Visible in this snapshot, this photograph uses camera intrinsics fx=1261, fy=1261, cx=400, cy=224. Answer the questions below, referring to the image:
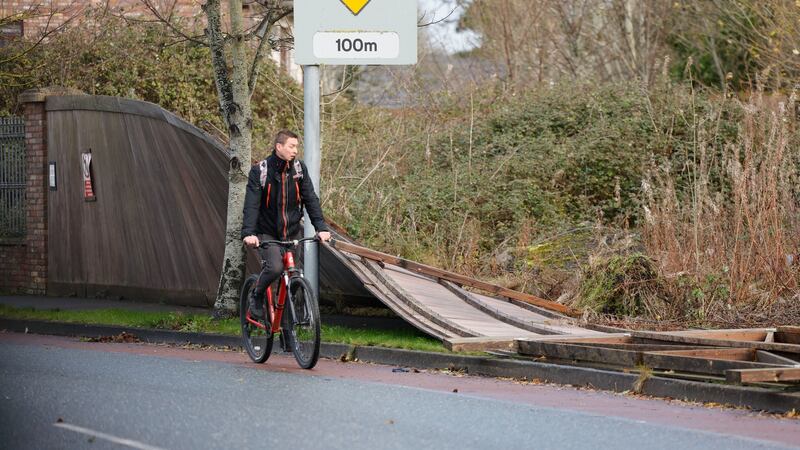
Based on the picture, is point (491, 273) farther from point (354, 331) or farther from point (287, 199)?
point (287, 199)

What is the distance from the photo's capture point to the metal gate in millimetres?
20188

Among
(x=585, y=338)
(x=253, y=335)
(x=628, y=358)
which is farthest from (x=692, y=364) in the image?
(x=253, y=335)

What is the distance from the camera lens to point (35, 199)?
19531 millimetres

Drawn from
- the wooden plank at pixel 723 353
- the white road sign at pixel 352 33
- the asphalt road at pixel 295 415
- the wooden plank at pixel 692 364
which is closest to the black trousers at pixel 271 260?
the asphalt road at pixel 295 415

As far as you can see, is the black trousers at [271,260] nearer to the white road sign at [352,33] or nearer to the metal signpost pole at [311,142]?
the metal signpost pole at [311,142]

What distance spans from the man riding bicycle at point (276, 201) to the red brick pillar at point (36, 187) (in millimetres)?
9439

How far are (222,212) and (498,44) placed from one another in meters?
14.6

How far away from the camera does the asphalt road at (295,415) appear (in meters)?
7.52

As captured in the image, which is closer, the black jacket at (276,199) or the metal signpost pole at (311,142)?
the black jacket at (276,199)

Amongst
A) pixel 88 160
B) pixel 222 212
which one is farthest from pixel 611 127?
pixel 88 160

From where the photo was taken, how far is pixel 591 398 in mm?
9414

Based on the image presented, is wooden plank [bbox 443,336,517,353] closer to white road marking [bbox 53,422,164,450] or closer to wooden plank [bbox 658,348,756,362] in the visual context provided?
wooden plank [bbox 658,348,756,362]

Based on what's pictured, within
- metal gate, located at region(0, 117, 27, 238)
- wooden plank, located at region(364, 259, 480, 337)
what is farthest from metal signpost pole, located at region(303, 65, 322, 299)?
metal gate, located at region(0, 117, 27, 238)

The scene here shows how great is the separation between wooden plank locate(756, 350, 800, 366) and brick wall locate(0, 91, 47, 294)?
12.7 meters
